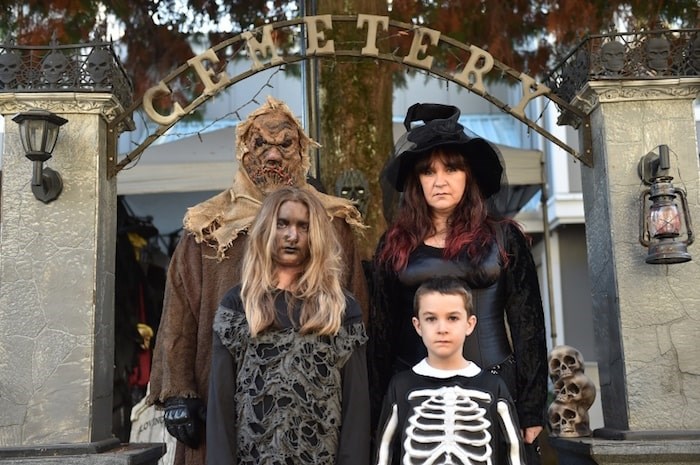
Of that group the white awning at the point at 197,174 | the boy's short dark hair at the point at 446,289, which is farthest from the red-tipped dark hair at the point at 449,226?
the white awning at the point at 197,174

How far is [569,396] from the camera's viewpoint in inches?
186

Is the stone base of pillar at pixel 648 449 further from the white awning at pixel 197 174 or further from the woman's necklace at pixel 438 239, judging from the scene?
the white awning at pixel 197 174

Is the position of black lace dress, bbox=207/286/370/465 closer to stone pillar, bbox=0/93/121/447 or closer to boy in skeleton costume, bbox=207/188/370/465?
boy in skeleton costume, bbox=207/188/370/465

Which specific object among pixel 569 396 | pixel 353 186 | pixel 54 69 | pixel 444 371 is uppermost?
pixel 54 69

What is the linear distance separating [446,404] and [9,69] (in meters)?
2.69

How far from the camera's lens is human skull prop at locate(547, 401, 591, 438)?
4590 millimetres

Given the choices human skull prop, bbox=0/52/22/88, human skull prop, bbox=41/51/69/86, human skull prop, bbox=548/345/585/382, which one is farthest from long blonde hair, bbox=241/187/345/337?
human skull prop, bbox=548/345/585/382

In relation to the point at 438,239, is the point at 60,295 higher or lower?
Answer: lower

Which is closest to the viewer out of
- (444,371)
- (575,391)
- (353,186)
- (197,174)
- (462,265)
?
(444,371)

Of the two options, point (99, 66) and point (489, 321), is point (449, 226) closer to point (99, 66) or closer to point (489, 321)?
point (489, 321)

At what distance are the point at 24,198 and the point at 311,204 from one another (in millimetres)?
1723

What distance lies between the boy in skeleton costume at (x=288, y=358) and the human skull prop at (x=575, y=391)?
2.24 metres

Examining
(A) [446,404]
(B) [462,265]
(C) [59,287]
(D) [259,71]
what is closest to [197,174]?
(D) [259,71]

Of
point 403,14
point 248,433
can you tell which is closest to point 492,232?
point 248,433
